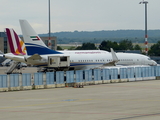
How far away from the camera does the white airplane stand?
179 ft

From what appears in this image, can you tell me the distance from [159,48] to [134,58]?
9077cm

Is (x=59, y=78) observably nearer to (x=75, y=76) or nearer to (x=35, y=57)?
(x=75, y=76)

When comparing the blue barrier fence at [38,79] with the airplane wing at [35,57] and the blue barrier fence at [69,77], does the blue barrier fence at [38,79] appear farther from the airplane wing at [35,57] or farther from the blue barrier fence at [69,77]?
the airplane wing at [35,57]

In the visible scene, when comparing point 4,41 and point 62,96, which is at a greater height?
point 4,41

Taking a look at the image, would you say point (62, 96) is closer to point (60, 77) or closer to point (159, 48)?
point (60, 77)

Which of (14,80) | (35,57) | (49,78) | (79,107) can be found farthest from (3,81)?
(35,57)

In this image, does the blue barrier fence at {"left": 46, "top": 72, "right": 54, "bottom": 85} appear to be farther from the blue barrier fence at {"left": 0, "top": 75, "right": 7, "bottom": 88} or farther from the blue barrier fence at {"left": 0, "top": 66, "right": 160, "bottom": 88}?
the blue barrier fence at {"left": 0, "top": 75, "right": 7, "bottom": 88}

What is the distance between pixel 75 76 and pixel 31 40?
13.2 m

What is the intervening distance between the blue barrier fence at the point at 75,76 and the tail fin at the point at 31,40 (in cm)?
932

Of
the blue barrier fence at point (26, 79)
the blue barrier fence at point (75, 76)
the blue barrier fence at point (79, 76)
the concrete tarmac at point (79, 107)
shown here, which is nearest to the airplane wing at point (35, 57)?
the blue barrier fence at point (75, 76)

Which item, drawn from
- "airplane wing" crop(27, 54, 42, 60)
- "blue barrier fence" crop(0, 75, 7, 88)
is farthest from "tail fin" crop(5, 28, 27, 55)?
"blue barrier fence" crop(0, 75, 7, 88)

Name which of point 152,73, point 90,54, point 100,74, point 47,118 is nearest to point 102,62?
point 90,54

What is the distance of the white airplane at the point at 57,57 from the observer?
54562mm

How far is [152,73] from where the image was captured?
173ft
